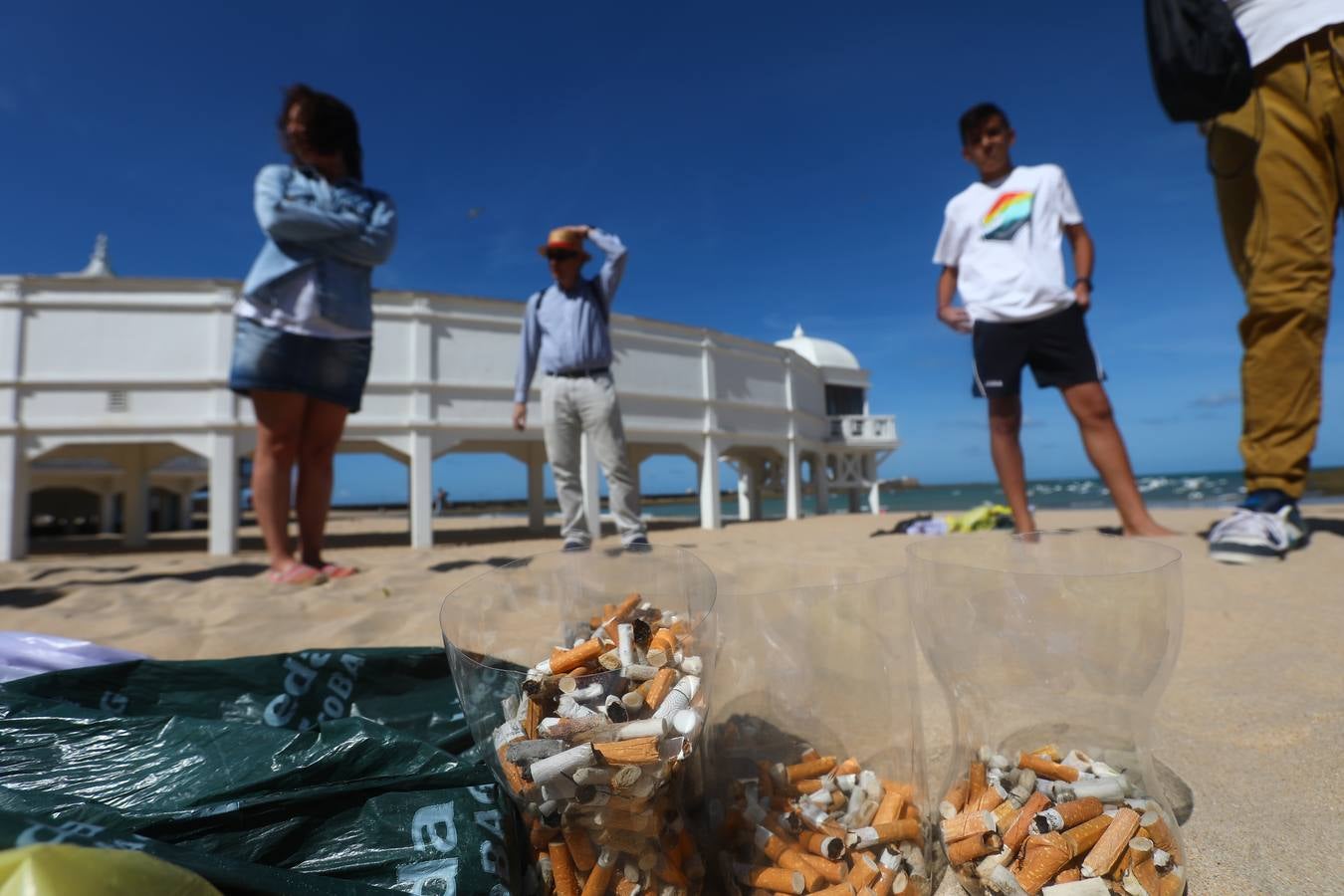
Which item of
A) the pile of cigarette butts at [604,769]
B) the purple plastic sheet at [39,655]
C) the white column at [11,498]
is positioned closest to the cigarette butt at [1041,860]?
the pile of cigarette butts at [604,769]

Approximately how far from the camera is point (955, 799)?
30.0 inches

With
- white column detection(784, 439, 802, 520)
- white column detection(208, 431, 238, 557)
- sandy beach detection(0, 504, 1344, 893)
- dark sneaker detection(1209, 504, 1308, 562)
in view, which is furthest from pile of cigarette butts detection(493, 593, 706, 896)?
white column detection(784, 439, 802, 520)

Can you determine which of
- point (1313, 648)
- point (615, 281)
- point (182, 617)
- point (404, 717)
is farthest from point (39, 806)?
point (615, 281)

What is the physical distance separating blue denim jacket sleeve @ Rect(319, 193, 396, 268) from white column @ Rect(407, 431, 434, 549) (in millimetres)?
4024

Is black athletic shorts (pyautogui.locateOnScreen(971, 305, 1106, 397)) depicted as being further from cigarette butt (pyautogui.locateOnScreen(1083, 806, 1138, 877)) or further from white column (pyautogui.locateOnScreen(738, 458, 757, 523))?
white column (pyautogui.locateOnScreen(738, 458, 757, 523))

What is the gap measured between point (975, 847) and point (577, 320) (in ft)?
9.52

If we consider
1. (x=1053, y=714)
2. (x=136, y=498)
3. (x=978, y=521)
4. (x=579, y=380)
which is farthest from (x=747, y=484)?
(x=1053, y=714)

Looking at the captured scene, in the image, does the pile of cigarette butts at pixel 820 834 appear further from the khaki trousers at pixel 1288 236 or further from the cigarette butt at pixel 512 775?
the khaki trousers at pixel 1288 236

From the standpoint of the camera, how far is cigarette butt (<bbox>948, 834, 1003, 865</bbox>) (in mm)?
698

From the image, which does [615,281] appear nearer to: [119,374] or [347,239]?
[347,239]

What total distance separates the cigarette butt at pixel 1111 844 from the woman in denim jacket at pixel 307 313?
278 cm

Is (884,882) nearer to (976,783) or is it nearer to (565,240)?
(976,783)

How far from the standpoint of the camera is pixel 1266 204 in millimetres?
2170

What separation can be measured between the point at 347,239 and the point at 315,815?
263 cm
